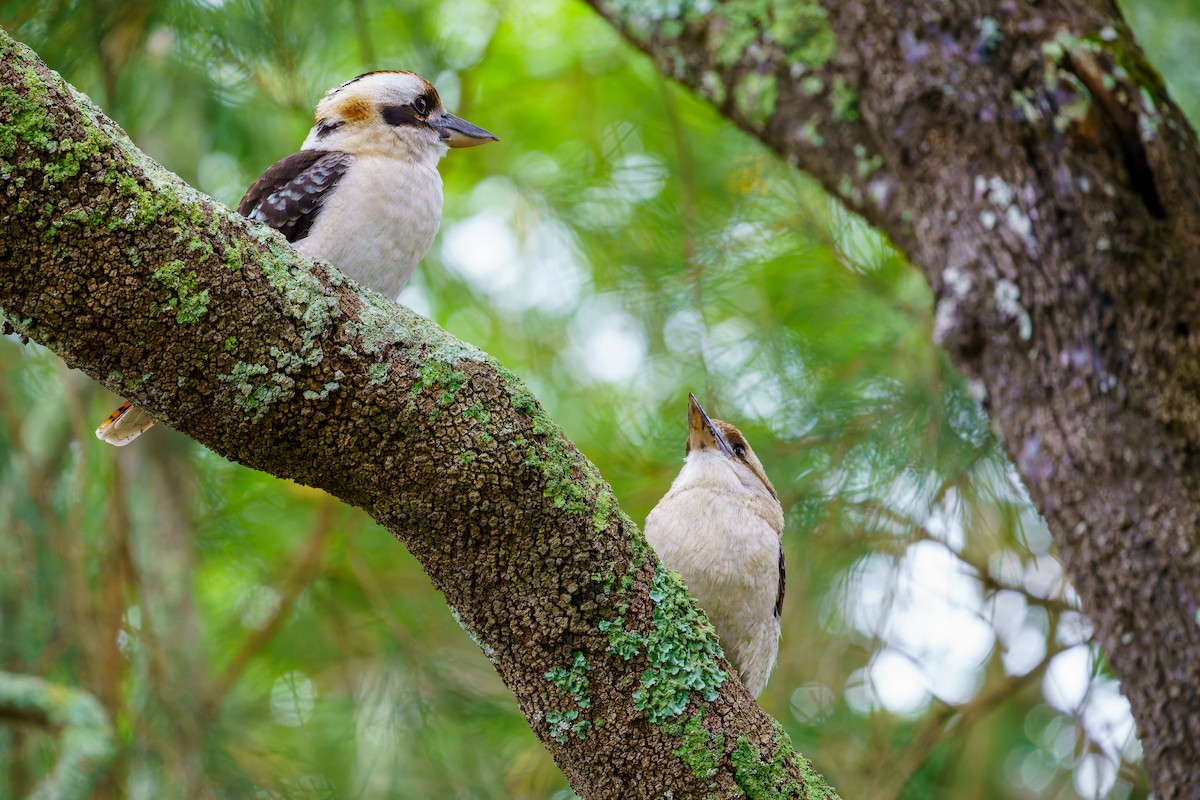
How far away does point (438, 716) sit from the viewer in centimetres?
512

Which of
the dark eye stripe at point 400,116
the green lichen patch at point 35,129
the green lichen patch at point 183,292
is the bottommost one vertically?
the dark eye stripe at point 400,116

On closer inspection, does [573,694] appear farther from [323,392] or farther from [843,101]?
[843,101]

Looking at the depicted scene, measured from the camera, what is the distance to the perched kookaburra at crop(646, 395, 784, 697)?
11.4 feet

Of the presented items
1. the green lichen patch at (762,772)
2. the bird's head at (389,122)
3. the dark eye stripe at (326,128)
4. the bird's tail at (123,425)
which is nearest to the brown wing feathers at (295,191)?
the bird's head at (389,122)

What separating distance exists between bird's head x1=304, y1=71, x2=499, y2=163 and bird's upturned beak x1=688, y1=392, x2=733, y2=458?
113cm

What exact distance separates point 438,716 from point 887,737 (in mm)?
1896

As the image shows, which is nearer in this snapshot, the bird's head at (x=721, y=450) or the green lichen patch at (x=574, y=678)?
the green lichen patch at (x=574, y=678)

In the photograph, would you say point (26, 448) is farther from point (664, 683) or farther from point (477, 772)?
point (664, 683)

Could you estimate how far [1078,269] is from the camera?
11.1ft

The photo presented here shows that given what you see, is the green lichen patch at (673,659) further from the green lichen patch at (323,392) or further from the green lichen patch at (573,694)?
the green lichen patch at (323,392)

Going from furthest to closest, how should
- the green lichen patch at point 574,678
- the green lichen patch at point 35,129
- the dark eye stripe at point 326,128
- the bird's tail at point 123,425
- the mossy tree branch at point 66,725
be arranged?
the mossy tree branch at point 66,725 < the dark eye stripe at point 326,128 < the bird's tail at point 123,425 < the green lichen patch at point 574,678 < the green lichen patch at point 35,129

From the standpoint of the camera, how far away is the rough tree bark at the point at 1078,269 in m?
3.21

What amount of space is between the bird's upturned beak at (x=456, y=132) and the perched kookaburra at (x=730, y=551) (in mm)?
1122

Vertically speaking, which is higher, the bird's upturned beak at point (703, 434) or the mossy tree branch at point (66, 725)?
the bird's upturned beak at point (703, 434)
